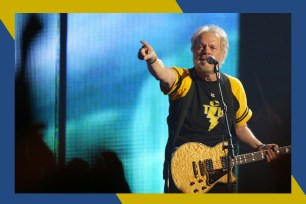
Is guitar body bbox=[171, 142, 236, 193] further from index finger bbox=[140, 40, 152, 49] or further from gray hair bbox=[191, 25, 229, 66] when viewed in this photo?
index finger bbox=[140, 40, 152, 49]

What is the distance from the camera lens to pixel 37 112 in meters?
6.25

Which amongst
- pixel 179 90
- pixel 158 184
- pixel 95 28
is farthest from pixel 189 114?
pixel 95 28

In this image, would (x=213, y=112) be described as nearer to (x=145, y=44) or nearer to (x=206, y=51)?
(x=206, y=51)

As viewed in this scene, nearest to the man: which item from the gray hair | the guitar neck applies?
the gray hair

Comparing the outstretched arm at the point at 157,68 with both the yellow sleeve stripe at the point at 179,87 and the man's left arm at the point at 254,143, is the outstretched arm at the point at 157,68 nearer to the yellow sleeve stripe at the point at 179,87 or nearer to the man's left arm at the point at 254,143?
the yellow sleeve stripe at the point at 179,87

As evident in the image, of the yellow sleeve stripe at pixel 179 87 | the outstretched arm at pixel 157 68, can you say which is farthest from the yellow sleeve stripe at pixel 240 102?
the outstretched arm at pixel 157 68

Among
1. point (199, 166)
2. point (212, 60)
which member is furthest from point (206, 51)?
point (199, 166)

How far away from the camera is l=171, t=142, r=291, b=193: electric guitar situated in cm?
612

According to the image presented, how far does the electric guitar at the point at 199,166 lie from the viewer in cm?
612

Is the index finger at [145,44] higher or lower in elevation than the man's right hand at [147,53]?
higher

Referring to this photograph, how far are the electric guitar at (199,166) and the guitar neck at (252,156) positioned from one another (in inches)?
1.3

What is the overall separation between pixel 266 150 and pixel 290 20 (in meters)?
1.02

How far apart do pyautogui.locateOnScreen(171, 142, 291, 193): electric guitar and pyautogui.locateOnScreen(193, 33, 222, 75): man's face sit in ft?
1.90

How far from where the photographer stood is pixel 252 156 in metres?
6.24
